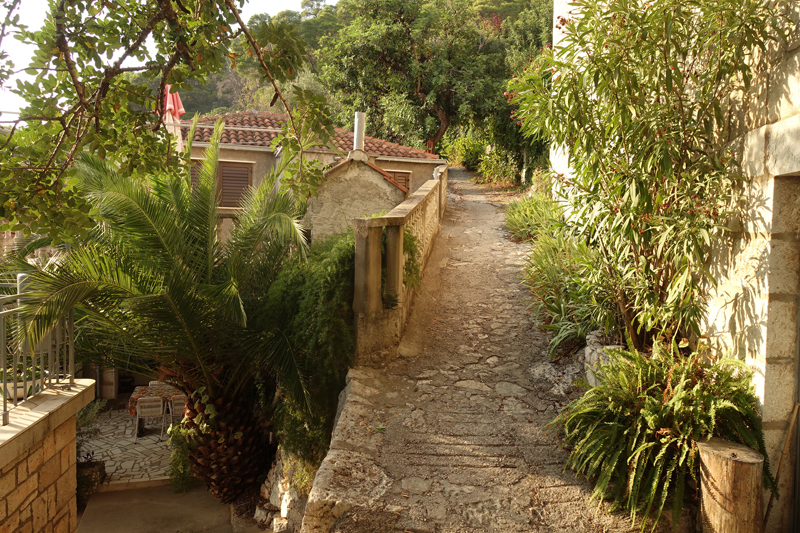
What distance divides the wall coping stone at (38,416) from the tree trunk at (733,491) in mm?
4575

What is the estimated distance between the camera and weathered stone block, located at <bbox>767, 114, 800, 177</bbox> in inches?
134

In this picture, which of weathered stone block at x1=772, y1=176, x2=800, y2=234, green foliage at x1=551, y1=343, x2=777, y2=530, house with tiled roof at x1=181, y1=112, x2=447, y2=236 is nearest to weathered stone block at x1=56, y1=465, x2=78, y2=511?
green foliage at x1=551, y1=343, x2=777, y2=530

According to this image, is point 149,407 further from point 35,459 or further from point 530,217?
point 530,217

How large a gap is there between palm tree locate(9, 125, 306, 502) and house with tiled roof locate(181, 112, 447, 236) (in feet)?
14.9

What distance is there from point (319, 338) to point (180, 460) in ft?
13.9

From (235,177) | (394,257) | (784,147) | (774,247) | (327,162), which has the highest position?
(327,162)

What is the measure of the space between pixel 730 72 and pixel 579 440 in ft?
9.48

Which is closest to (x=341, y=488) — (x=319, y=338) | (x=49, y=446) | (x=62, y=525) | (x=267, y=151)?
(x=319, y=338)

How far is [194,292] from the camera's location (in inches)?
237

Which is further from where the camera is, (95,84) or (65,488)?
(65,488)

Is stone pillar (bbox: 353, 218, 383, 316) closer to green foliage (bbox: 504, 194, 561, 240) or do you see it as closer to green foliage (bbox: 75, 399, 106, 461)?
green foliage (bbox: 504, 194, 561, 240)

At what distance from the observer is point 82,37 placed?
229 centimetres

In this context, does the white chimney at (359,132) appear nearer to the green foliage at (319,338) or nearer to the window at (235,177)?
the window at (235,177)

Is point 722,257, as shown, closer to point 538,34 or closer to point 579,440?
point 579,440
